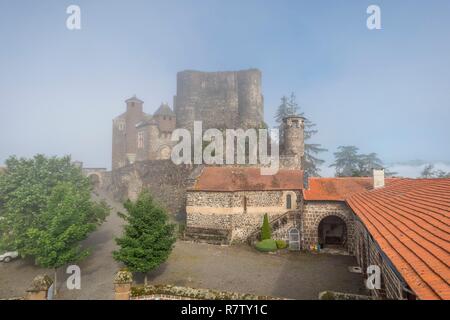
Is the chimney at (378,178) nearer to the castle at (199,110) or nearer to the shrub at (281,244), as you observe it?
the shrub at (281,244)

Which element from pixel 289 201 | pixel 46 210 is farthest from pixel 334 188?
pixel 46 210

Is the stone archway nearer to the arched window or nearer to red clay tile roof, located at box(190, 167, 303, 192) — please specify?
the arched window

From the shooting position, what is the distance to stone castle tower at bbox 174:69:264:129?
4528 cm

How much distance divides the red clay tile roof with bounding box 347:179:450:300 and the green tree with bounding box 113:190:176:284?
424 inches

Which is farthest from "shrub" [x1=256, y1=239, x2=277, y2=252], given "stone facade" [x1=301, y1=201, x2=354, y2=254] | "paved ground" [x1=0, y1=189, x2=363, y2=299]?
"stone facade" [x1=301, y1=201, x2=354, y2=254]

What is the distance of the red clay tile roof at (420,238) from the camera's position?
459 cm

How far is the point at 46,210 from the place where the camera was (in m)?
18.8

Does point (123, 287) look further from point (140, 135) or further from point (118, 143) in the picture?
point (118, 143)

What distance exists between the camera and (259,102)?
46031 mm

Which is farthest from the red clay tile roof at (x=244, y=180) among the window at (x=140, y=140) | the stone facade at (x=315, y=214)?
the window at (x=140, y=140)

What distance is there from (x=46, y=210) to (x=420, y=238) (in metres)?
21.3

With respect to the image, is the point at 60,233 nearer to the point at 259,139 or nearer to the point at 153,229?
the point at 153,229

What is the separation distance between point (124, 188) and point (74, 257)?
25694mm
